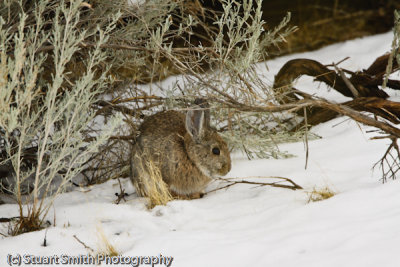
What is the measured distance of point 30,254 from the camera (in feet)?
12.1

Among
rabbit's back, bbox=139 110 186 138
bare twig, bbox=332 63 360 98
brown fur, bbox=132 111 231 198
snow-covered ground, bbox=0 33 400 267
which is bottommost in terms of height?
snow-covered ground, bbox=0 33 400 267

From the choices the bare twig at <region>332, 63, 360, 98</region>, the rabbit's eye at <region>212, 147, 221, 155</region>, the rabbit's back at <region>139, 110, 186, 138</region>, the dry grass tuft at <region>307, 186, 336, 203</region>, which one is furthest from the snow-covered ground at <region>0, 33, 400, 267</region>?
the bare twig at <region>332, 63, 360, 98</region>

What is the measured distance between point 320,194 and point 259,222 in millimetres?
602

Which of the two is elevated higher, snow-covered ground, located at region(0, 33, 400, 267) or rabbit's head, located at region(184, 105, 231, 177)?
rabbit's head, located at region(184, 105, 231, 177)

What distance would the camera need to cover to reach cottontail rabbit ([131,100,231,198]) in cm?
500

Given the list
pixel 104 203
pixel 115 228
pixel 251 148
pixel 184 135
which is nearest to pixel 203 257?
pixel 115 228

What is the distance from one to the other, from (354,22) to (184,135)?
18.6 feet

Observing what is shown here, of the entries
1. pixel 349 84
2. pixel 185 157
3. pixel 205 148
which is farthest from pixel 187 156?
pixel 349 84

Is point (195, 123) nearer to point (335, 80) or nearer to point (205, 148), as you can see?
point (205, 148)

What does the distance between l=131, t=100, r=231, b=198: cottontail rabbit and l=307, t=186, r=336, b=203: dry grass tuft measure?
991 mm

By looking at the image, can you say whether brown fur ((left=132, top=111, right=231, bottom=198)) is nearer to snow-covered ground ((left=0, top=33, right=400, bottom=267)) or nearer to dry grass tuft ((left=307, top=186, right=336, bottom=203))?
snow-covered ground ((left=0, top=33, right=400, bottom=267))

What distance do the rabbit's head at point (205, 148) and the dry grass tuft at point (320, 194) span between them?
987mm

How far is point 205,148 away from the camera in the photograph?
5043 mm

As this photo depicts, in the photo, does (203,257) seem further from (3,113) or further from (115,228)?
(3,113)
